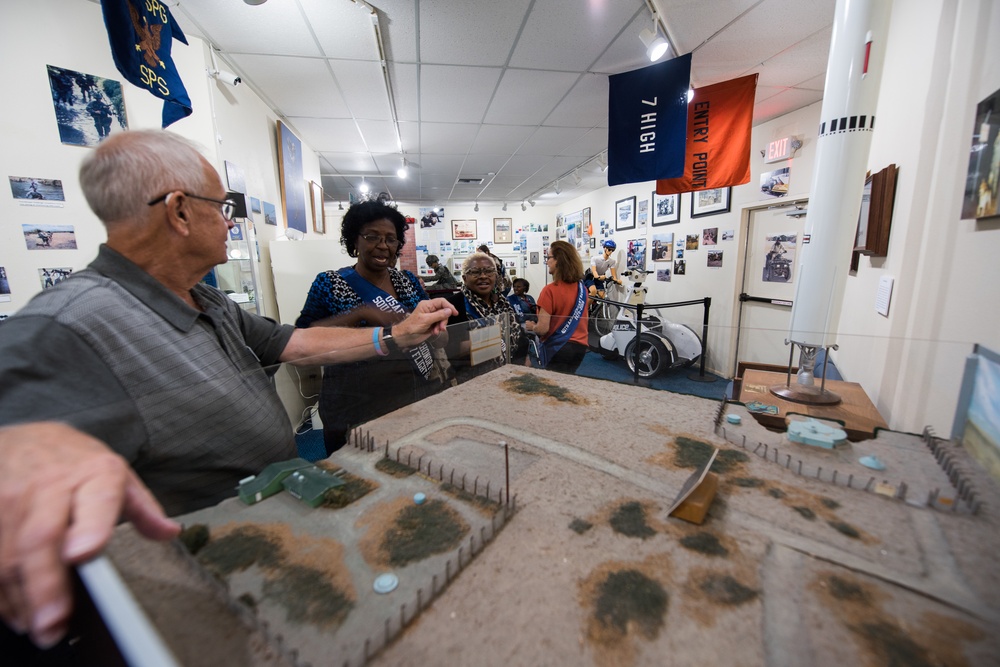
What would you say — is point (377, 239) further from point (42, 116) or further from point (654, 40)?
point (654, 40)

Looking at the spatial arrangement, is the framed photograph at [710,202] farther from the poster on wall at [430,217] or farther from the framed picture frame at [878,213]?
the poster on wall at [430,217]

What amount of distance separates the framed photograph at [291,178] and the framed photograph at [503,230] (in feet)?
18.2

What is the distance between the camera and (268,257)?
3.37 metres

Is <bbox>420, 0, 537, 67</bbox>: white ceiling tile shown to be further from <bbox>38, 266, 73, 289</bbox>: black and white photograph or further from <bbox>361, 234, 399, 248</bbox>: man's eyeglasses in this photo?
<bbox>38, 266, 73, 289</bbox>: black and white photograph

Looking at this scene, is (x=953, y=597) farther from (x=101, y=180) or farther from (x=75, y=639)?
(x=101, y=180)

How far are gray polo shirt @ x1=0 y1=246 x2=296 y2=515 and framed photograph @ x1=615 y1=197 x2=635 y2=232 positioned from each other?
6.15 meters

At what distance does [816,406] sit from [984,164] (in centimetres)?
90

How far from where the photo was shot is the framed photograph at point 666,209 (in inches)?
197

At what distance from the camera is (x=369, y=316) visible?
161 cm

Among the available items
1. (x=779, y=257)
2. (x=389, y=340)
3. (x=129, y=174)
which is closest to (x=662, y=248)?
(x=779, y=257)

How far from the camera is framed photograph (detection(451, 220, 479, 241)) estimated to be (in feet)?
30.3

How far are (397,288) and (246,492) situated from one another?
1315mm

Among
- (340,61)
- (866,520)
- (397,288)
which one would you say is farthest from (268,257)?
(866,520)

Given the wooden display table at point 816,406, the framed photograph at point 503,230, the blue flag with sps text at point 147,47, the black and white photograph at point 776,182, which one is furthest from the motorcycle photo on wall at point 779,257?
the framed photograph at point 503,230
